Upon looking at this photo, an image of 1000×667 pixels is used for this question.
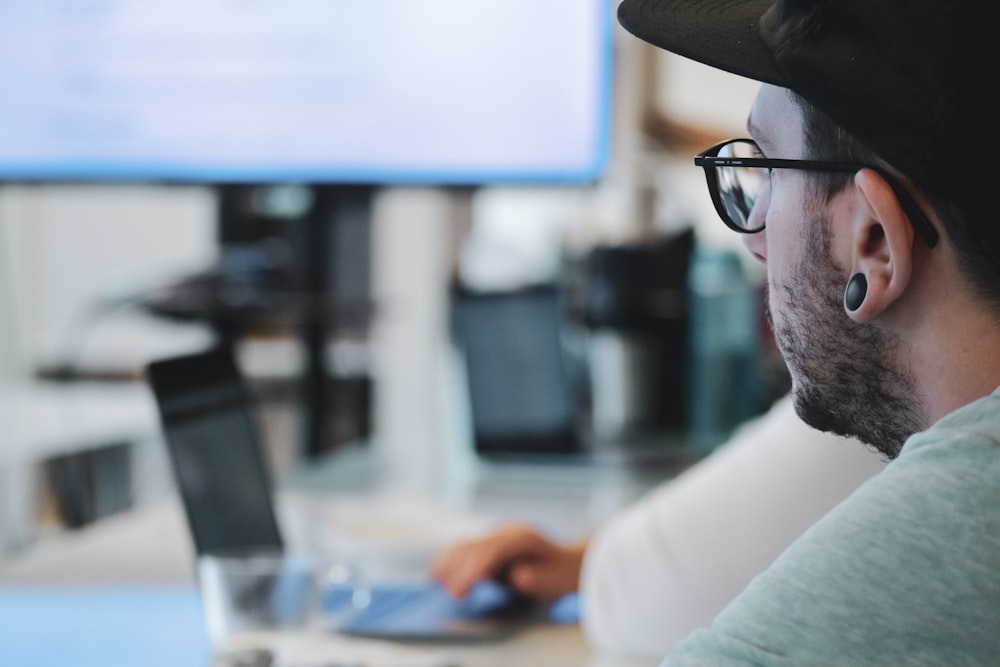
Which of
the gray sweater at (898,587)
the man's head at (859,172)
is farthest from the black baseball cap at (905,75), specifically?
the gray sweater at (898,587)

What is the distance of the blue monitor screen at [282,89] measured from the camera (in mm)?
1485

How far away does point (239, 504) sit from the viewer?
A: 107 centimetres

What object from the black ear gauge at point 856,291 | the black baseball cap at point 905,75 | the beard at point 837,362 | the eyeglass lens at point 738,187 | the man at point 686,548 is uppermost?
the black baseball cap at point 905,75

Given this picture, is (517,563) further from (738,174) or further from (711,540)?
(738,174)

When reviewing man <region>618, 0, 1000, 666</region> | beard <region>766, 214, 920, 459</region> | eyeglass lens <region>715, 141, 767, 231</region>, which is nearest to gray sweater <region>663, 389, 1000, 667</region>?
man <region>618, 0, 1000, 666</region>

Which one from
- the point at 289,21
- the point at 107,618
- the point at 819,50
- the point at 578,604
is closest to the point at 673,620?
the point at 578,604

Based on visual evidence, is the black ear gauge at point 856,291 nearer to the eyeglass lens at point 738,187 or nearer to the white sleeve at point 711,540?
the eyeglass lens at point 738,187

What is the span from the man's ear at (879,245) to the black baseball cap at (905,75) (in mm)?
18

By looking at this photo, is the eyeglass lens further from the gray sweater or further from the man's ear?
the gray sweater

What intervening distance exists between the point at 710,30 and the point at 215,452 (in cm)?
61

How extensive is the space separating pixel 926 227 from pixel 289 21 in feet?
3.56

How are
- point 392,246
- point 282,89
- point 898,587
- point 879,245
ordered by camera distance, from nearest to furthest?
1. point 898,587
2. point 879,245
3. point 282,89
4. point 392,246

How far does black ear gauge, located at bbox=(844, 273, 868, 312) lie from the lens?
0.58m

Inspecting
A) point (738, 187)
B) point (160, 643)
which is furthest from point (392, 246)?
point (738, 187)
